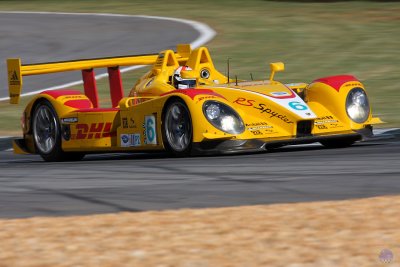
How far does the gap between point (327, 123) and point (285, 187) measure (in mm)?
2957

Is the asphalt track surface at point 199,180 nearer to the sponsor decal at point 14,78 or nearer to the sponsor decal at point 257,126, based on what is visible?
the sponsor decal at point 257,126

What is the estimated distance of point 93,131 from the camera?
12.5 metres

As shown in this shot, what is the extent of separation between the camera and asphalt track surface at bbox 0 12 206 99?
22.8 metres

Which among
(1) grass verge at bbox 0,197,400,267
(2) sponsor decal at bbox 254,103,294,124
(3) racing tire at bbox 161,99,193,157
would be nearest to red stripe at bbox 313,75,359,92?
(2) sponsor decal at bbox 254,103,294,124

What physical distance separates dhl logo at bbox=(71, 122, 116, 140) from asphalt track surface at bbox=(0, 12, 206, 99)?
25.8 ft

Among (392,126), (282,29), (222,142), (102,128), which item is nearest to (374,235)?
(222,142)

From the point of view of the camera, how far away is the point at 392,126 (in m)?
14.2

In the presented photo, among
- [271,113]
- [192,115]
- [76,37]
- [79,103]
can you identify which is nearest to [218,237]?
[192,115]

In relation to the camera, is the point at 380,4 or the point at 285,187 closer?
the point at 285,187

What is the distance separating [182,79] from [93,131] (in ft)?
3.87

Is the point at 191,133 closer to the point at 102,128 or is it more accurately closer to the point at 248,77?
the point at 102,128

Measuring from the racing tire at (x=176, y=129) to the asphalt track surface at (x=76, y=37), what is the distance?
920cm

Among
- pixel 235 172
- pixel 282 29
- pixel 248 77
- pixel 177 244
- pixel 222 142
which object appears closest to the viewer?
pixel 177 244

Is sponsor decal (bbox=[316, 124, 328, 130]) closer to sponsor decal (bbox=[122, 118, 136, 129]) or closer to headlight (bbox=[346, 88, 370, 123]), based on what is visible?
headlight (bbox=[346, 88, 370, 123])
